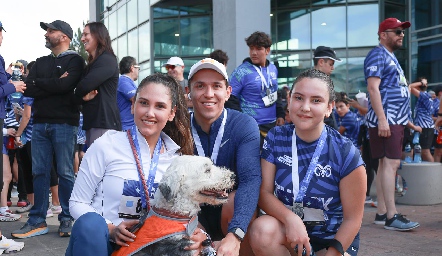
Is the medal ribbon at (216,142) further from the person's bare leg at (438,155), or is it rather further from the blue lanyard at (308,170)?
the person's bare leg at (438,155)

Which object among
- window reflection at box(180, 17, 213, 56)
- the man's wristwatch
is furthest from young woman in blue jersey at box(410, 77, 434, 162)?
window reflection at box(180, 17, 213, 56)

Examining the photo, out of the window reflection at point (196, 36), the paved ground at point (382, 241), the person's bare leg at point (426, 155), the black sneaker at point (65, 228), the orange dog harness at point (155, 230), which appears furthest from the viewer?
the window reflection at point (196, 36)

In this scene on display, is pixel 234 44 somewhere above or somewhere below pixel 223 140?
above

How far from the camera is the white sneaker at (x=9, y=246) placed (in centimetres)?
470

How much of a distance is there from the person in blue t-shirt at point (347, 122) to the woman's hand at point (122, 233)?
21.9ft

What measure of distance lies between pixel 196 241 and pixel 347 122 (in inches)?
267

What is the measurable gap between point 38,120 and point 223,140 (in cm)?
291

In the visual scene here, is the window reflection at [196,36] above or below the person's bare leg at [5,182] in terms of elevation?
above

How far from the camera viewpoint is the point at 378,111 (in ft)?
18.2

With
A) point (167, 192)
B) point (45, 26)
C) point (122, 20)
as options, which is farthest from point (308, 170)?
point (122, 20)

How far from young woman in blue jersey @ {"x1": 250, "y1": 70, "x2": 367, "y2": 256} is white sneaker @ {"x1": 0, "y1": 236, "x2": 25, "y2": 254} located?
292 cm

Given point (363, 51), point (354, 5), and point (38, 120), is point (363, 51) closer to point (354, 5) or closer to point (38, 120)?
point (354, 5)

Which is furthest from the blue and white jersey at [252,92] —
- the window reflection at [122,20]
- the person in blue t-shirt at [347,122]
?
the window reflection at [122,20]

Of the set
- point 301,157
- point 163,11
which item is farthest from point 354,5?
point 301,157
